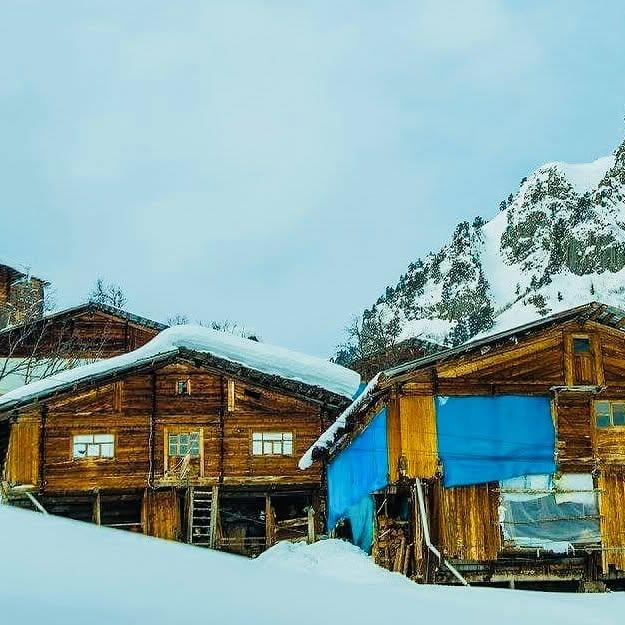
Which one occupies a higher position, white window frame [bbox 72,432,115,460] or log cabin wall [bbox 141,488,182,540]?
white window frame [bbox 72,432,115,460]

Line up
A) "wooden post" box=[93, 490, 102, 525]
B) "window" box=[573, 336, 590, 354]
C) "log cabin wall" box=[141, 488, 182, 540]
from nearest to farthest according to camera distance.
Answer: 1. "window" box=[573, 336, 590, 354]
2. "wooden post" box=[93, 490, 102, 525]
3. "log cabin wall" box=[141, 488, 182, 540]

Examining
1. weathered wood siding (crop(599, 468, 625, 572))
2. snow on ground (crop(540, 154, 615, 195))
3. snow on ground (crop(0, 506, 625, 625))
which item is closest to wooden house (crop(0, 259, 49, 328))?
weathered wood siding (crop(599, 468, 625, 572))

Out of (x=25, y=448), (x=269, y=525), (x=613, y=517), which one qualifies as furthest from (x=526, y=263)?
(x=613, y=517)

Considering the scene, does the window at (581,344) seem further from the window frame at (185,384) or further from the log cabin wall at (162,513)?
the log cabin wall at (162,513)

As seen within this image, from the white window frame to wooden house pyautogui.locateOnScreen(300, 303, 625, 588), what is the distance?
431 inches

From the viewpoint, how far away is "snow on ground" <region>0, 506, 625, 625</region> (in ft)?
13.6

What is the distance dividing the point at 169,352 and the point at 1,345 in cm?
1556

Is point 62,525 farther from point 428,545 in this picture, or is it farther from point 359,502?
point 359,502

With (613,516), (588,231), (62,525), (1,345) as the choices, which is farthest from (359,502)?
(588,231)

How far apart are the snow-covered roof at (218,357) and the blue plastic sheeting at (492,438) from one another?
29.5 ft

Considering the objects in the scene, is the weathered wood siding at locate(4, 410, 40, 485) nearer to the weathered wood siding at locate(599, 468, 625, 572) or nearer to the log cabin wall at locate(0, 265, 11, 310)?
the weathered wood siding at locate(599, 468, 625, 572)

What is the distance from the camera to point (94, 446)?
27.8m

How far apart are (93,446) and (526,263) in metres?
119

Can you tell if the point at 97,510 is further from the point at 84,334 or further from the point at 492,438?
the point at 492,438
